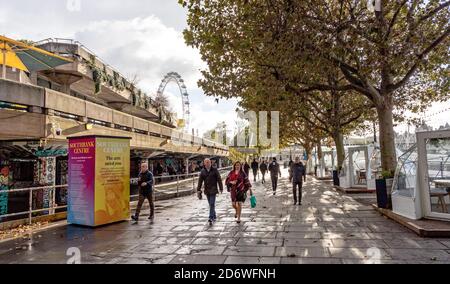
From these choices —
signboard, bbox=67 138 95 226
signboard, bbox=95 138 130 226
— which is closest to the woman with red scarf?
signboard, bbox=95 138 130 226

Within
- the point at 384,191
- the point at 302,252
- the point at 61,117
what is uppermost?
the point at 61,117

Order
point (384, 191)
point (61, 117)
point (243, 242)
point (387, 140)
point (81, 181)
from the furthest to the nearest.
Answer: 1. point (61, 117)
2. point (387, 140)
3. point (384, 191)
4. point (81, 181)
5. point (243, 242)

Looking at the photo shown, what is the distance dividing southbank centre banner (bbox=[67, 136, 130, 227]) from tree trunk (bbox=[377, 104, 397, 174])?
29.5ft

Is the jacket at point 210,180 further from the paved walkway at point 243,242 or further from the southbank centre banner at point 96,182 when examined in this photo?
the southbank centre banner at point 96,182

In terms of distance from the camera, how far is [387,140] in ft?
41.8

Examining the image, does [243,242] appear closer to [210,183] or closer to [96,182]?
[210,183]

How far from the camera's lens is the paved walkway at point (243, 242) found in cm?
643

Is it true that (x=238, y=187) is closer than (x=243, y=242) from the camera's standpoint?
No

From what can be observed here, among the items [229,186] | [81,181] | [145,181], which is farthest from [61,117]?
[229,186]

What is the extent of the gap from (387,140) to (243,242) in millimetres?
7730

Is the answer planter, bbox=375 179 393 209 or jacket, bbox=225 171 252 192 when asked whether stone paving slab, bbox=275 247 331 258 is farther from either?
planter, bbox=375 179 393 209

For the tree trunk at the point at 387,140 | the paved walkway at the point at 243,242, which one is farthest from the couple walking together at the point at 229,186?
the tree trunk at the point at 387,140

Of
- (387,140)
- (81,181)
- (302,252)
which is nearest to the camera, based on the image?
(302,252)
